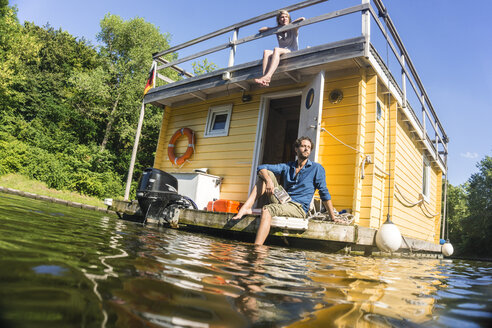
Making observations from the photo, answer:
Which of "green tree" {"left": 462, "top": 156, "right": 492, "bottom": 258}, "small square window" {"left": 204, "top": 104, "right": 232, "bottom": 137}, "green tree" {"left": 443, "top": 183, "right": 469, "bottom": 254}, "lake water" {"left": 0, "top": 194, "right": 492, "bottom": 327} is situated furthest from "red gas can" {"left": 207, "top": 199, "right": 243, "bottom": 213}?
"green tree" {"left": 443, "top": 183, "right": 469, "bottom": 254}

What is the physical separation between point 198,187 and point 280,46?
9.59ft

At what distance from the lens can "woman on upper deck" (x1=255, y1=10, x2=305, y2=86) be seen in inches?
180

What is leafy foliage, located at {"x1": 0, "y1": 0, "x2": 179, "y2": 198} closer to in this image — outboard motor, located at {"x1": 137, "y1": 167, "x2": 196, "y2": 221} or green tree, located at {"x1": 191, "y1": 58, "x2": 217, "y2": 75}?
green tree, located at {"x1": 191, "y1": 58, "x2": 217, "y2": 75}

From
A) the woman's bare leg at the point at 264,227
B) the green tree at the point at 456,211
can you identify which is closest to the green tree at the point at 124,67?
the woman's bare leg at the point at 264,227

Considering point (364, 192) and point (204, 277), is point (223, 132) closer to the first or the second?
point (364, 192)

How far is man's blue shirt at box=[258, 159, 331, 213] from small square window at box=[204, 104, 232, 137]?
9.72ft

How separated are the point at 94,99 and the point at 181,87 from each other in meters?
13.4

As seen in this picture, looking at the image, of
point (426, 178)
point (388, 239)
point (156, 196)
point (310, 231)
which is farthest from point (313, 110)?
point (426, 178)

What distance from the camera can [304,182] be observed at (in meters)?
3.45

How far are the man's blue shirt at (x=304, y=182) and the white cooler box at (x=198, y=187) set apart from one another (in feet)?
7.47

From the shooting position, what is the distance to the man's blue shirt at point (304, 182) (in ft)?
11.3

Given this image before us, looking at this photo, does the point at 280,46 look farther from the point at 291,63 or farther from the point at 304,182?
the point at 304,182

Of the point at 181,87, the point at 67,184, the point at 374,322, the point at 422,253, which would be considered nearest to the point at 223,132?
the point at 181,87

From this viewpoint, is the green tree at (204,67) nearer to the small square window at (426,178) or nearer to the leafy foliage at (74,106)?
the leafy foliage at (74,106)
